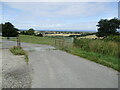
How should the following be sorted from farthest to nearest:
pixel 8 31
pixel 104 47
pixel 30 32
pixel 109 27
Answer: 1. pixel 30 32
2. pixel 109 27
3. pixel 8 31
4. pixel 104 47

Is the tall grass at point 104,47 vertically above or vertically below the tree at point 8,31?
below

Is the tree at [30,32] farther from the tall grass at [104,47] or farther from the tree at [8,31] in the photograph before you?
the tall grass at [104,47]

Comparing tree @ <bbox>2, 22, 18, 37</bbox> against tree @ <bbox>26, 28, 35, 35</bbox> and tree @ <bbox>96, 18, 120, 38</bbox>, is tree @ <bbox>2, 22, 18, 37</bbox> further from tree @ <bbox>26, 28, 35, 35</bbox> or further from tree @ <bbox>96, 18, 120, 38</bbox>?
tree @ <bbox>96, 18, 120, 38</bbox>

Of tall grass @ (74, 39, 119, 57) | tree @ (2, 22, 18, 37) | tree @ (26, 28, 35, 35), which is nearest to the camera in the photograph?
tall grass @ (74, 39, 119, 57)

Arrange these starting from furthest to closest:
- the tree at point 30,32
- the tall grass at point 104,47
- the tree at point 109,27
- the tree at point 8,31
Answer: the tree at point 30,32 < the tree at point 109,27 < the tree at point 8,31 < the tall grass at point 104,47

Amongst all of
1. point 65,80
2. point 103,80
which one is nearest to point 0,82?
point 65,80

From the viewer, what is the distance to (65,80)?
3.93 metres

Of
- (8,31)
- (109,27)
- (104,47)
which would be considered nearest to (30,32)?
(8,31)

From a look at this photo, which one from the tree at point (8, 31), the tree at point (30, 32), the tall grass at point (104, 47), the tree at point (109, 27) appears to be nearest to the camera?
the tall grass at point (104, 47)

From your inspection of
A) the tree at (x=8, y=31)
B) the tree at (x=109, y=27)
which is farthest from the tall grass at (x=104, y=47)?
the tree at (x=109, y=27)

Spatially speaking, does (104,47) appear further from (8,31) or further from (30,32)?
(30,32)

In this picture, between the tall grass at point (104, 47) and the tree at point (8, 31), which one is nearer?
the tall grass at point (104, 47)

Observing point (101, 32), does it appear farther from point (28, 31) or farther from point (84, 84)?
point (84, 84)

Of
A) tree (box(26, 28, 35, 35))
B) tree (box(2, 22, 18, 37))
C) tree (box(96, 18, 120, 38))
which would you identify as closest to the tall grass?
tree (box(2, 22, 18, 37))
